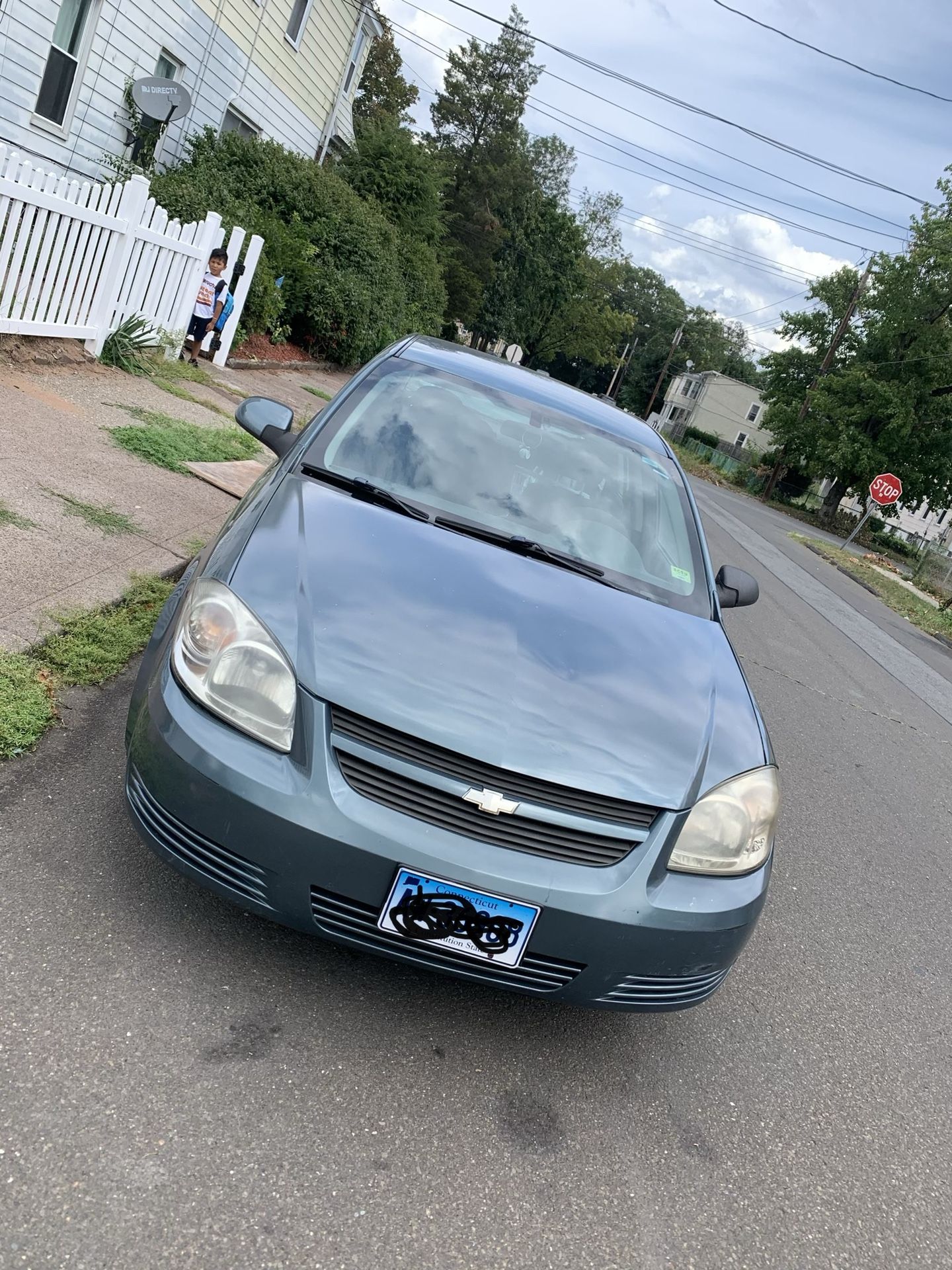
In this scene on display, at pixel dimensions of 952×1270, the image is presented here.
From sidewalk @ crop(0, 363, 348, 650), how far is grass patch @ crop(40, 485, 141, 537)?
0.05 feet

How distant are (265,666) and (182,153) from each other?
17.7 metres

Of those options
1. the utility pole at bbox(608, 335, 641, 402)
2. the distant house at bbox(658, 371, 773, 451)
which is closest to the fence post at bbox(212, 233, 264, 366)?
the distant house at bbox(658, 371, 773, 451)

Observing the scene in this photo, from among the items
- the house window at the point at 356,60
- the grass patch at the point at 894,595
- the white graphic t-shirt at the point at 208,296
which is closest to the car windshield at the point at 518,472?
the white graphic t-shirt at the point at 208,296

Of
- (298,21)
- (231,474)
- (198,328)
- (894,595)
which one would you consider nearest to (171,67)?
(298,21)

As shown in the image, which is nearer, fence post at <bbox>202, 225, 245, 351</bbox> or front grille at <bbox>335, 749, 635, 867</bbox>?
front grille at <bbox>335, 749, 635, 867</bbox>

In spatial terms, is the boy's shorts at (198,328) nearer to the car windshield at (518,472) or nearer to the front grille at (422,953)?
the car windshield at (518,472)

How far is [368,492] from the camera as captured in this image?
3451 mm

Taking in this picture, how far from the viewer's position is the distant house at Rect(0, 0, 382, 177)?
13.0 metres

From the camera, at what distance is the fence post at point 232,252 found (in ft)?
38.7

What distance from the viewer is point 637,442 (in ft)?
15.4

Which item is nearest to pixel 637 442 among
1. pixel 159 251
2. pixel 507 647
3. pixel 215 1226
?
pixel 507 647

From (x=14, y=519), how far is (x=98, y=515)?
0.61m

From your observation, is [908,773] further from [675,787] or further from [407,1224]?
[407,1224]

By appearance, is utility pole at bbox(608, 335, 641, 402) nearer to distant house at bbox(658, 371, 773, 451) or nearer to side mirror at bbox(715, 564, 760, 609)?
distant house at bbox(658, 371, 773, 451)
